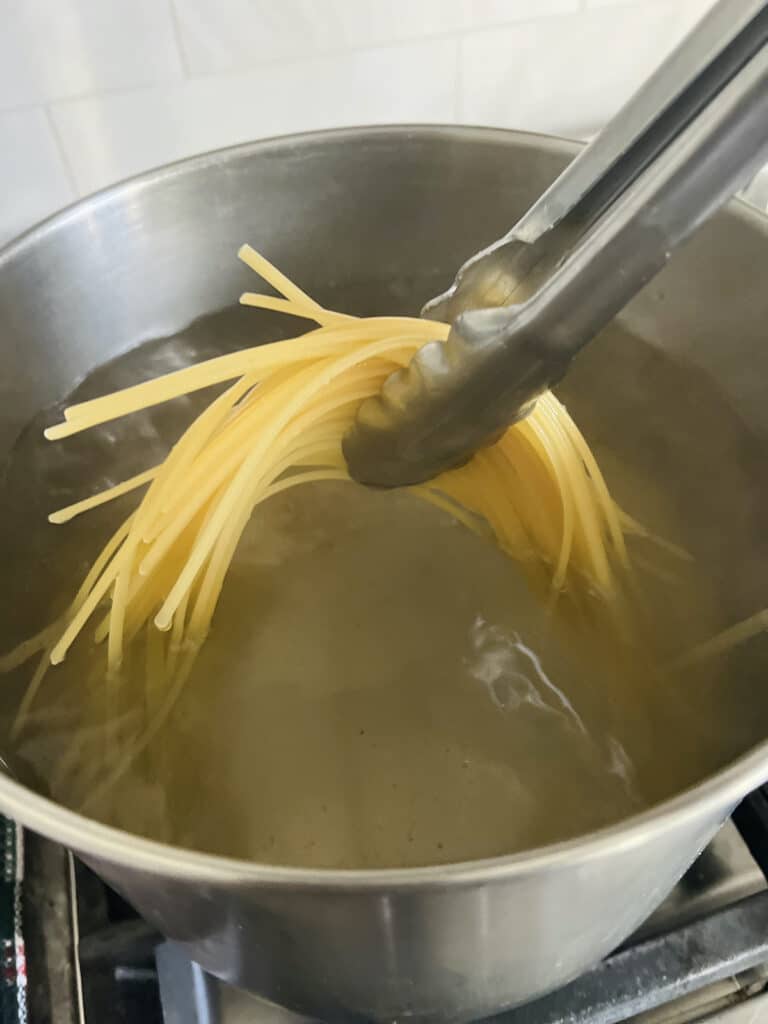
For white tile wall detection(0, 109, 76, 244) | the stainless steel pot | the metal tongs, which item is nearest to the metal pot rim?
the stainless steel pot

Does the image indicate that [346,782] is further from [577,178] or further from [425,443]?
[577,178]

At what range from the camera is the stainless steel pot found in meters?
0.32

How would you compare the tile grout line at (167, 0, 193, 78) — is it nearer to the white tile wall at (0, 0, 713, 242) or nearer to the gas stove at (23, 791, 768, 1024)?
the white tile wall at (0, 0, 713, 242)

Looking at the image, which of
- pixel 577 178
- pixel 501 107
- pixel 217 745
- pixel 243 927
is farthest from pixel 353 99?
pixel 243 927

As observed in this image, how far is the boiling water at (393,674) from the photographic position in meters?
0.57

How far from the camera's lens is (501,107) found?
772 millimetres

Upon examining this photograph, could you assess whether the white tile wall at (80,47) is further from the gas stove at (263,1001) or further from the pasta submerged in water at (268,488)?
the gas stove at (263,1001)

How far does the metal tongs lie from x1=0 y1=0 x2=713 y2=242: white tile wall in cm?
29

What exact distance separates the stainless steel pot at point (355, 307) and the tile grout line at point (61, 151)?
10 cm

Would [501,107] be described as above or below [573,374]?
above

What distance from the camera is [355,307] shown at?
0.76 meters

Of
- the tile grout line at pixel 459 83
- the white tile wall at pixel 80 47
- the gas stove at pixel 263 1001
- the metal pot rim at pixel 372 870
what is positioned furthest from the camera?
the tile grout line at pixel 459 83

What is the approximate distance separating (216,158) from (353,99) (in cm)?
16

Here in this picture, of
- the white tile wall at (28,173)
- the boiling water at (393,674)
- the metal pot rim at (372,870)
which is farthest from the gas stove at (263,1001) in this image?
A: the white tile wall at (28,173)
